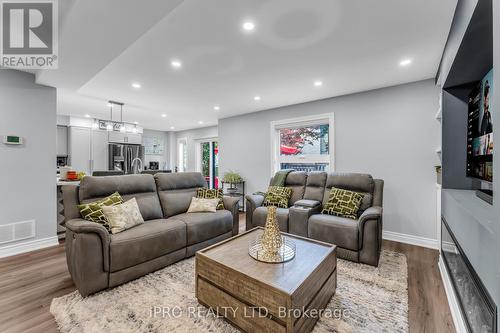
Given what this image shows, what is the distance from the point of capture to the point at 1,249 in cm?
285

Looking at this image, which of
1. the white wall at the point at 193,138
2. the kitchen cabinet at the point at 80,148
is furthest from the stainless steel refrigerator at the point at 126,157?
the white wall at the point at 193,138

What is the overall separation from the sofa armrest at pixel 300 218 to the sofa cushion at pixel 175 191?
155 cm

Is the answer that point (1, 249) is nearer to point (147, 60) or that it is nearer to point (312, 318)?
point (147, 60)

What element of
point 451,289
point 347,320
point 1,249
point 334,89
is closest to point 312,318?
point 347,320

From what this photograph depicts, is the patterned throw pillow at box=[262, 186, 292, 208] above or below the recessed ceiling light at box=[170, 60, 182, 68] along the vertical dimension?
below

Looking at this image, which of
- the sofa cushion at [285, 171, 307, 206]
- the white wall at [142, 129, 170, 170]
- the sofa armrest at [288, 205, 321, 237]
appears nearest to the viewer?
the sofa armrest at [288, 205, 321, 237]

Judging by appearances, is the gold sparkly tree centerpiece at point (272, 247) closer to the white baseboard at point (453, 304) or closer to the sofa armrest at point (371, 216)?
the sofa armrest at point (371, 216)

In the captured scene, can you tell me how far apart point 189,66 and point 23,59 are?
6.35 ft

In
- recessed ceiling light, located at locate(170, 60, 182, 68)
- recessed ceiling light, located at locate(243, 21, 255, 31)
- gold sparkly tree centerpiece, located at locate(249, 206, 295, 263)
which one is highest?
recessed ceiling light, located at locate(243, 21, 255, 31)

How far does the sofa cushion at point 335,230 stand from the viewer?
2.61 meters

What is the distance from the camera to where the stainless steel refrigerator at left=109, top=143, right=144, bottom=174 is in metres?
6.25

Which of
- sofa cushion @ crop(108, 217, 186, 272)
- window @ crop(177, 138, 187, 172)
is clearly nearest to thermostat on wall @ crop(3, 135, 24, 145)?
sofa cushion @ crop(108, 217, 186, 272)

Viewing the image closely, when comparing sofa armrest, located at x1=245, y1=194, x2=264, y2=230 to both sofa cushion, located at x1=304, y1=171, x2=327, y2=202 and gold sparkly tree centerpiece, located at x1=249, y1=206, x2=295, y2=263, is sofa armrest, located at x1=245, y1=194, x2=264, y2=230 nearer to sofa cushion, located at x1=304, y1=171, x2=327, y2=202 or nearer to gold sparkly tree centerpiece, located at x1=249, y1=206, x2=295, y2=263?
sofa cushion, located at x1=304, y1=171, x2=327, y2=202

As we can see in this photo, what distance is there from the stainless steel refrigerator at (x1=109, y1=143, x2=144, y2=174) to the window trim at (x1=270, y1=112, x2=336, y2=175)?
432 cm
